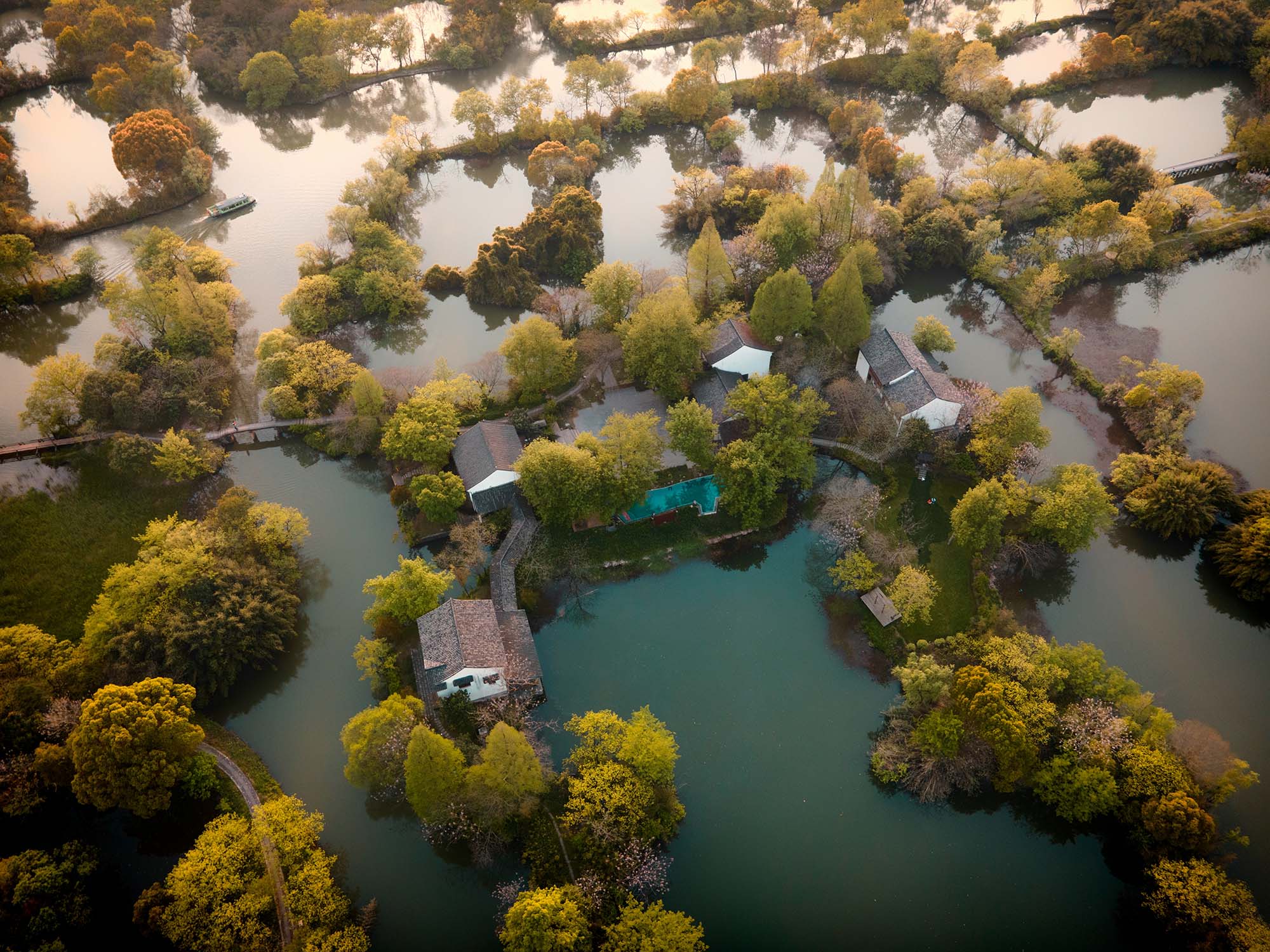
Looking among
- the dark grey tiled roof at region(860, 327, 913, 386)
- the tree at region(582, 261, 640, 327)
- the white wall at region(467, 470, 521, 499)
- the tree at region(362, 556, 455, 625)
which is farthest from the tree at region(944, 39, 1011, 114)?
the tree at region(362, 556, 455, 625)

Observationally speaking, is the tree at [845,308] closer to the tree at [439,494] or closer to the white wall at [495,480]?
the white wall at [495,480]

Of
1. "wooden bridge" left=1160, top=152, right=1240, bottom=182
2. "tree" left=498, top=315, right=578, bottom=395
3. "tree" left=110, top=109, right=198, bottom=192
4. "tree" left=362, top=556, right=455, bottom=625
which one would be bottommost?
"tree" left=362, top=556, right=455, bottom=625

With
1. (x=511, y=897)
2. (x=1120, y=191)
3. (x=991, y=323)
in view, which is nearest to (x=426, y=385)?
(x=511, y=897)

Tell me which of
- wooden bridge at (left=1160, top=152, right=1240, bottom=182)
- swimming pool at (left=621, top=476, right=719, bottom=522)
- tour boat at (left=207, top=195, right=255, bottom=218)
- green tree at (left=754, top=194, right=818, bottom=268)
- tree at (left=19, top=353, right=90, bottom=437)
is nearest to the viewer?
swimming pool at (left=621, top=476, right=719, bottom=522)

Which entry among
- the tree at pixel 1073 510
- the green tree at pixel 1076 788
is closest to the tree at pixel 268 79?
the tree at pixel 1073 510

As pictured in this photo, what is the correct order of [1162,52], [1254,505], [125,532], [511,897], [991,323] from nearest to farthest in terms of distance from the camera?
[511,897], [1254,505], [125,532], [991,323], [1162,52]

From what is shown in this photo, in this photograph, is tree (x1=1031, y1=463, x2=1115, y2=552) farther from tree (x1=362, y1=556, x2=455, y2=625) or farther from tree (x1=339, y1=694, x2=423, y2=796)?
tree (x1=339, y1=694, x2=423, y2=796)

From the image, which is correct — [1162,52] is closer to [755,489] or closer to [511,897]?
[755,489]

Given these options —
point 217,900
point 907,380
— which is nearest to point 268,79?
point 907,380
